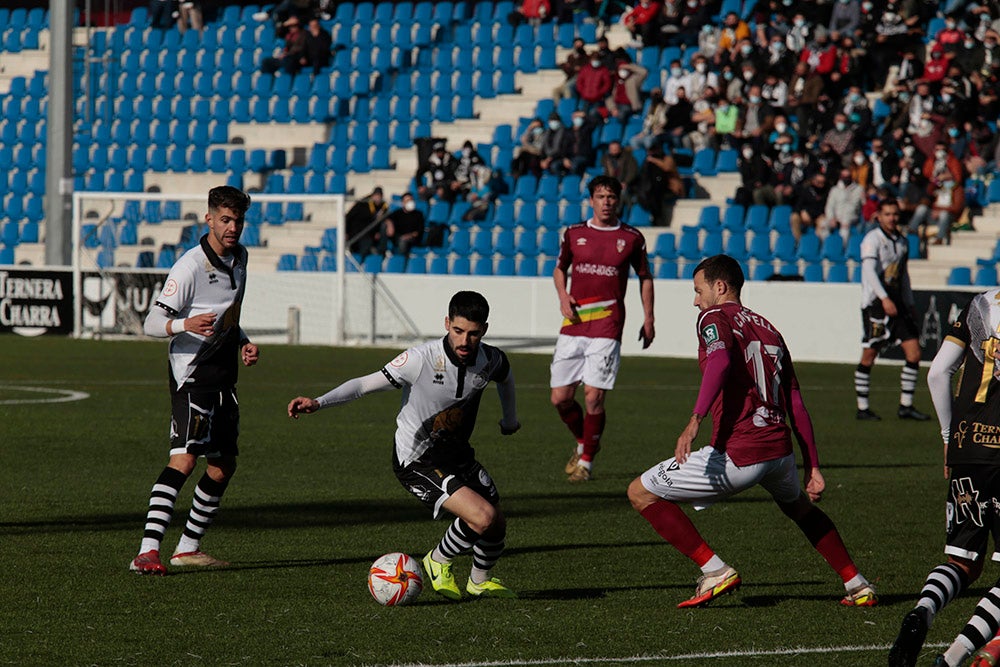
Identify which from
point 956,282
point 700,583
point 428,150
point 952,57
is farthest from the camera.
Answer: point 428,150

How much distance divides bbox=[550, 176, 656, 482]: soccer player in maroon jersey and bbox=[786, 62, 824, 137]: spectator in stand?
52.0 ft

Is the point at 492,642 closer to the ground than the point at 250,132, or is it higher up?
closer to the ground

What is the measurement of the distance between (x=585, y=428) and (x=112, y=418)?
5394 mm

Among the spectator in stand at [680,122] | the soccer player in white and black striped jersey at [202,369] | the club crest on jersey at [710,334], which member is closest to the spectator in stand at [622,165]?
the spectator in stand at [680,122]

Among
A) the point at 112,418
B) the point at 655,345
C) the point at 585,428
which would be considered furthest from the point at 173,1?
the point at 585,428

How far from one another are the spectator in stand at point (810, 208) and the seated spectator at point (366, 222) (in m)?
7.52

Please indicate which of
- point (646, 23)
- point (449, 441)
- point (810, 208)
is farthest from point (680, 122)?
point (449, 441)

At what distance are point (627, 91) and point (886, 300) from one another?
1497 centimetres

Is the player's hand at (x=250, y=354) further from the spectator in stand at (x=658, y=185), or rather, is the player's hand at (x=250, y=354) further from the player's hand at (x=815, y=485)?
the spectator in stand at (x=658, y=185)

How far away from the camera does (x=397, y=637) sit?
6.45 m

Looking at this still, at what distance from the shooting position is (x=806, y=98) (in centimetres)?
2722

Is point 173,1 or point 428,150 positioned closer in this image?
point 428,150

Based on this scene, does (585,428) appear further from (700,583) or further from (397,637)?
(397,637)

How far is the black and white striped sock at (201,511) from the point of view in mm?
8086
